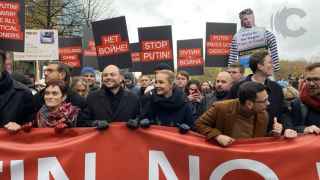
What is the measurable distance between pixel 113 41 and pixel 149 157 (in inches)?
142

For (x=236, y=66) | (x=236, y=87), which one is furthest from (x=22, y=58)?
(x=236, y=87)

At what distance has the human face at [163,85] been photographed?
557 centimetres

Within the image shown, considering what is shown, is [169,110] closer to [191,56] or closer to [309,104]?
[309,104]

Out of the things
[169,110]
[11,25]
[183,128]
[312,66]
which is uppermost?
[11,25]

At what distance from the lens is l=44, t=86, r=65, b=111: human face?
5.23 meters

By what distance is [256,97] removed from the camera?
4.71 metres

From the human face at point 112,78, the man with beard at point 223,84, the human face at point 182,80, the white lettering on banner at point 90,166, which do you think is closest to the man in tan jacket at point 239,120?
the white lettering on banner at point 90,166

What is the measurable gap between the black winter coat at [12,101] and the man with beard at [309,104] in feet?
8.24

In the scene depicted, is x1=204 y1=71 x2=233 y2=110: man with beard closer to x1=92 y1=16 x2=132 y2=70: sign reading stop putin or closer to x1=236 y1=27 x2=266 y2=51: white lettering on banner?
x1=236 y1=27 x2=266 y2=51: white lettering on banner

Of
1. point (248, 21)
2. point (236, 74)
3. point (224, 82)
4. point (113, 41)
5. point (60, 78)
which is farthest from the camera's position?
point (113, 41)

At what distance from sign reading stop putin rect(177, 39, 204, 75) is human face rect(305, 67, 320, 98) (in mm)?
7633

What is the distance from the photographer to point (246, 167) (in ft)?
16.1

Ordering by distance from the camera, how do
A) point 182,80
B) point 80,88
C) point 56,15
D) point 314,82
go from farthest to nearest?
point 56,15 → point 182,80 → point 80,88 → point 314,82

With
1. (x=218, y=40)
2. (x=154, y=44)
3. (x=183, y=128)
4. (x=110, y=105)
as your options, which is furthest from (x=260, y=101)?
(x=218, y=40)
